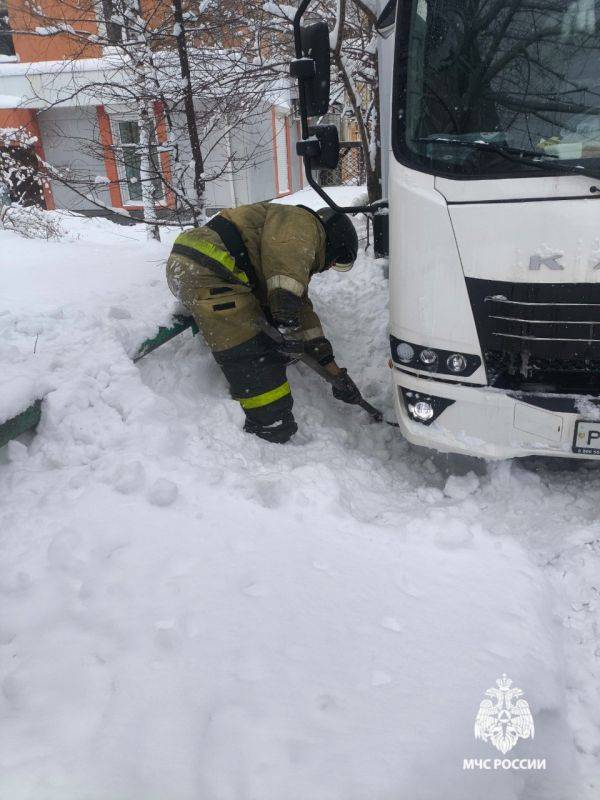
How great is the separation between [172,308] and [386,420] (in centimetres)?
166

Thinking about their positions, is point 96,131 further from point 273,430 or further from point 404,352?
point 404,352

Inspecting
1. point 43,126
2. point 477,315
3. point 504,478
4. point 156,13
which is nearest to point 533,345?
point 477,315

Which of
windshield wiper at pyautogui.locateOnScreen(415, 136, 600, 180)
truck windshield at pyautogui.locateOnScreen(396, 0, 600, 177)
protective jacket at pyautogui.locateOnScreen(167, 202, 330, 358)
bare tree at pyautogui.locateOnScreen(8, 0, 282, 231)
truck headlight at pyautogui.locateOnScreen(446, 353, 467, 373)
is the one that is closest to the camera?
windshield wiper at pyautogui.locateOnScreen(415, 136, 600, 180)

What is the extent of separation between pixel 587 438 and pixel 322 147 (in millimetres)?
2068

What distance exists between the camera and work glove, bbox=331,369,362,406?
4062 millimetres

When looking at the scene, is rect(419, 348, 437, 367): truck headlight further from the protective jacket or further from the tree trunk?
the tree trunk

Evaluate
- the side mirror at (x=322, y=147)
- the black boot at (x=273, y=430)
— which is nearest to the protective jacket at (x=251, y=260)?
the side mirror at (x=322, y=147)

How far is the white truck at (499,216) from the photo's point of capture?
255cm

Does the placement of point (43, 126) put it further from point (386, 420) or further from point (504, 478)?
point (504, 478)

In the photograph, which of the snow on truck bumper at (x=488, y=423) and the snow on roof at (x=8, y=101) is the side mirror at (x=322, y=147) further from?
the snow on roof at (x=8, y=101)

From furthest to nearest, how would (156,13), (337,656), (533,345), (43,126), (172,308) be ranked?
(43,126), (156,13), (172,308), (533,345), (337,656)

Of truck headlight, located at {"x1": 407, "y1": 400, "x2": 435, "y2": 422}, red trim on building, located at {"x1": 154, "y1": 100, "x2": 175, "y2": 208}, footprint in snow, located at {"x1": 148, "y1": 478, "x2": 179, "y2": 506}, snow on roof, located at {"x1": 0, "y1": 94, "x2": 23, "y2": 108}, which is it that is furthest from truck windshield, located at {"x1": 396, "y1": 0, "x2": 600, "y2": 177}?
snow on roof, located at {"x1": 0, "y1": 94, "x2": 23, "y2": 108}

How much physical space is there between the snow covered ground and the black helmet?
1.15 metres

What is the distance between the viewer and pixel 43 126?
15305 millimetres
